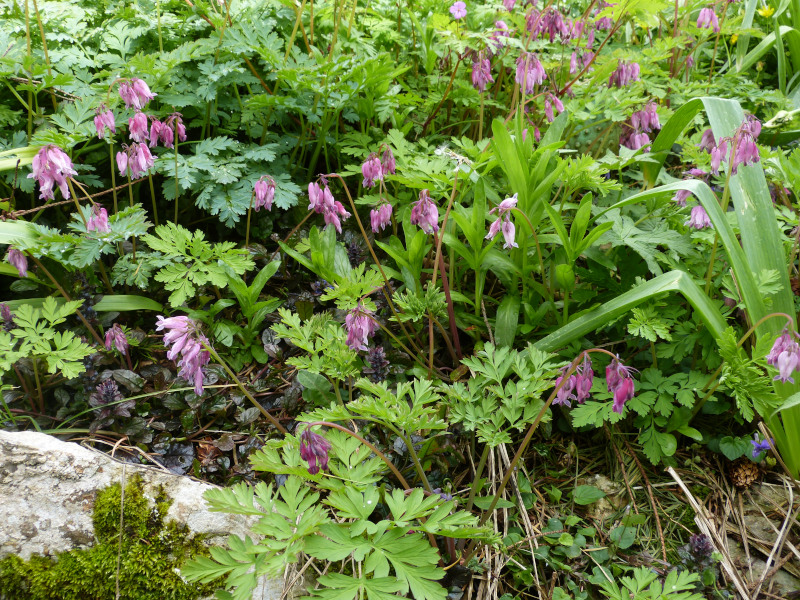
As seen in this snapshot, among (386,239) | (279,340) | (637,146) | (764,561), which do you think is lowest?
(764,561)

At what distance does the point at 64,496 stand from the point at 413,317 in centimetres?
145

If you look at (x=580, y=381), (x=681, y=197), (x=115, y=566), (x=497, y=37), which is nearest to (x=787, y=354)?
(x=580, y=381)

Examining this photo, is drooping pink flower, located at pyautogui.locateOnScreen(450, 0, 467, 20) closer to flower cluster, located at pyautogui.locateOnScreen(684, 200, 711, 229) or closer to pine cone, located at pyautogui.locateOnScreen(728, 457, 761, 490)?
flower cluster, located at pyautogui.locateOnScreen(684, 200, 711, 229)

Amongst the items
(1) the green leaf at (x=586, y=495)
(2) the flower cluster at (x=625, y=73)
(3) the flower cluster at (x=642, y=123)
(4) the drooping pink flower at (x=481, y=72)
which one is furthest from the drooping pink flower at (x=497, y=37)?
(1) the green leaf at (x=586, y=495)

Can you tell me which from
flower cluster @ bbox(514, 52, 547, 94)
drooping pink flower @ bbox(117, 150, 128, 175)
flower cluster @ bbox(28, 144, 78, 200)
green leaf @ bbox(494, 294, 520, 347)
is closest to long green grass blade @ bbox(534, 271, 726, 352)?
green leaf @ bbox(494, 294, 520, 347)

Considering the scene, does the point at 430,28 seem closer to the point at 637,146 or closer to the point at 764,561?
the point at 637,146

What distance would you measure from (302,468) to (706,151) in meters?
2.48

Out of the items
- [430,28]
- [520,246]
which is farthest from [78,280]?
[430,28]

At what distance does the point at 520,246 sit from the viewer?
9.11ft

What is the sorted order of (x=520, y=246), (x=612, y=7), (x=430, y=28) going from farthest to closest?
(x=430, y=28), (x=612, y=7), (x=520, y=246)

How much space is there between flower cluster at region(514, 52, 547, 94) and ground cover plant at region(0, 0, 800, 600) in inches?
0.9

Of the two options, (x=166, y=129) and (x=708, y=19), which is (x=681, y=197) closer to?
(x=708, y=19)

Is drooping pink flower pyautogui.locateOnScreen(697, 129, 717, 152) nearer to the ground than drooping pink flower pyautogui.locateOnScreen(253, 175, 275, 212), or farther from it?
farther from it

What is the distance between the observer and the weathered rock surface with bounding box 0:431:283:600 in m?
1.91
